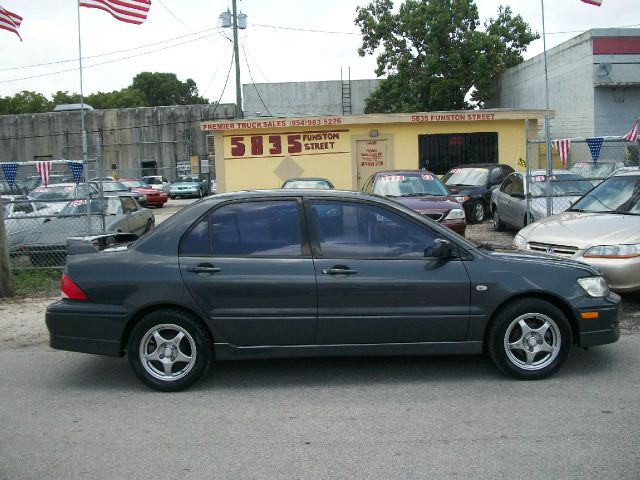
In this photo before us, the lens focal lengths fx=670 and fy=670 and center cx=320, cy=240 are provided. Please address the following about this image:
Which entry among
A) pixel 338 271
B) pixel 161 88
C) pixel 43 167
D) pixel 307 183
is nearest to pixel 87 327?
pixel 338 271

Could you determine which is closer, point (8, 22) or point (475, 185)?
point (8, 22)

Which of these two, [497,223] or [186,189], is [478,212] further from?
[186,189]

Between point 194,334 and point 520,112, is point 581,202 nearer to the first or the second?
point 194,334

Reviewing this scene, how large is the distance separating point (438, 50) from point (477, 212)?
16.8 metres

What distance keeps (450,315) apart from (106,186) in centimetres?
2408

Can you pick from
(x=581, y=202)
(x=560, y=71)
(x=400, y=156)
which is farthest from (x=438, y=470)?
(x=560, y=71)

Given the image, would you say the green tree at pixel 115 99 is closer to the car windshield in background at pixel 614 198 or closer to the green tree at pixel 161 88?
the green tree at pixel 161 88

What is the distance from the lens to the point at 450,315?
17.2ft

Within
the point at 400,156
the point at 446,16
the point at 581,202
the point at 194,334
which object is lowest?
the point at 194,334

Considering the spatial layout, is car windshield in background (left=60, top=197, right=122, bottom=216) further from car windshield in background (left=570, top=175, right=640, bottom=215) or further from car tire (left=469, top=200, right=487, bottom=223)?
car tire (left=469, top=200, right=487, bottom=223)

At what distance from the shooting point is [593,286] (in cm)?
541

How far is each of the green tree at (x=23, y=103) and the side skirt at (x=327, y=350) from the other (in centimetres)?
7241

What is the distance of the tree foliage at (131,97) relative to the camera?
71.0 meters

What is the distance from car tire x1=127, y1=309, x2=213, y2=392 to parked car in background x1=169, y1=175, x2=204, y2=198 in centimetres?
3359
